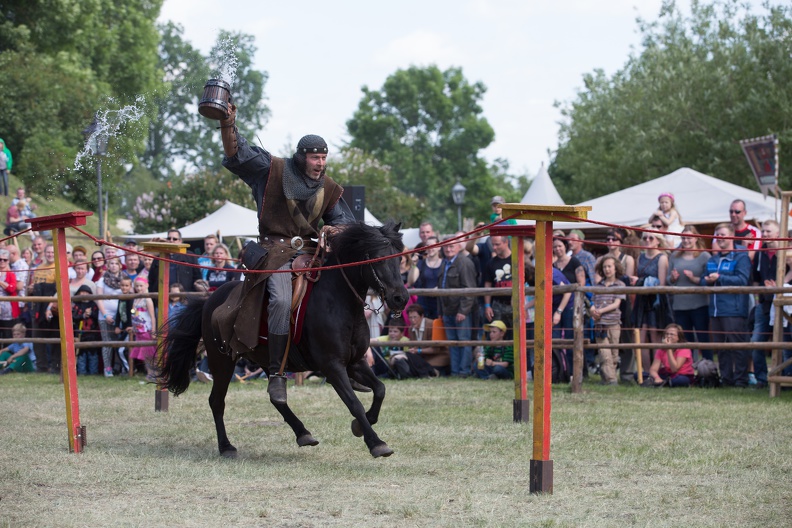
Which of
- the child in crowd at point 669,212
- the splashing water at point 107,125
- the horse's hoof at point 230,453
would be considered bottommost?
the horse's hoof at point 230,453

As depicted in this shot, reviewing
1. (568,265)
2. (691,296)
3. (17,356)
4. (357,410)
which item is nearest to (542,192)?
(568,265)

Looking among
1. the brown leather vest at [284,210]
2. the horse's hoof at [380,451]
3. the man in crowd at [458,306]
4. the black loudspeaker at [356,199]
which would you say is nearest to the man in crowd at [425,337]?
the man in crowd at [458,306]

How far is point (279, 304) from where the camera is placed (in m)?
7.66

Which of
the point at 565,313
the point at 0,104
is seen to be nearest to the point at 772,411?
the point at 565,313

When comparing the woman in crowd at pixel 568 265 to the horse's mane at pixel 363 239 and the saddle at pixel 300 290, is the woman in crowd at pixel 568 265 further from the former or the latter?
the saddle at pixel 300 290

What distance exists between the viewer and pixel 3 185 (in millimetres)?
27156

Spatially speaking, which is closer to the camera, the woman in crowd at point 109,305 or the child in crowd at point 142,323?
the child in crowd at point 142,323

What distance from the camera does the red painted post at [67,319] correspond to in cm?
793

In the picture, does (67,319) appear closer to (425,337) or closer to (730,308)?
(425,337)

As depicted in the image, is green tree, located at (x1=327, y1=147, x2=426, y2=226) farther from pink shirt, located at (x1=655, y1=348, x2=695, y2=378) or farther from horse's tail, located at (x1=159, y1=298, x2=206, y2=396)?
horse's tail, located at (x1=159, y1=298, x2=206, y2=396)

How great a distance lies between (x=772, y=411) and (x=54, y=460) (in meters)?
6.51

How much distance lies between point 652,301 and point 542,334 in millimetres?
6983

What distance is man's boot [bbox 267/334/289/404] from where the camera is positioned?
7.75 m

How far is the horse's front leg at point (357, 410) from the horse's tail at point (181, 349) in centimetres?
164
